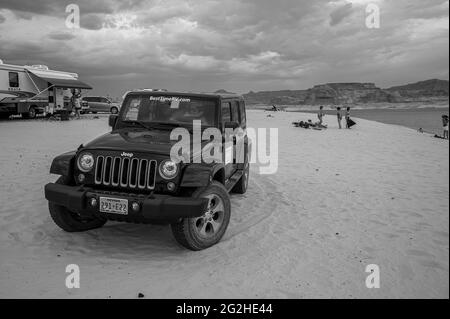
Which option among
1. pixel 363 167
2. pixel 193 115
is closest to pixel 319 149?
pixel 363 167

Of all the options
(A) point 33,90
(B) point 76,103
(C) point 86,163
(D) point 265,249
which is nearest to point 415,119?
(B) point 76,103

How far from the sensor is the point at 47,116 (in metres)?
27.2

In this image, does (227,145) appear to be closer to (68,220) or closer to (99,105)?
(68,220)

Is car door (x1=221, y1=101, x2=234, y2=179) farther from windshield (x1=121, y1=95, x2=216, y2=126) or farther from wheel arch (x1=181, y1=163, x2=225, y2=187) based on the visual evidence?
wheel arch (x1=181, y1=163, x2=225, y2=187)

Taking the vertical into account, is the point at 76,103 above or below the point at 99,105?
below

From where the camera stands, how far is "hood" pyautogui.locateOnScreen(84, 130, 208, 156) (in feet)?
14.6

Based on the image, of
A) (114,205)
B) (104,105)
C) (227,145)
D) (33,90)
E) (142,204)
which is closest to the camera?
(142,204)

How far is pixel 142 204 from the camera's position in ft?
13.4

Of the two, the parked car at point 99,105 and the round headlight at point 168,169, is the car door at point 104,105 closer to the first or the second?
the parked car at point 99,105

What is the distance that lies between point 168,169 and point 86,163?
1.10 metres

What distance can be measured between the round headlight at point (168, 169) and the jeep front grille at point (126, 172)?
0.32 ft

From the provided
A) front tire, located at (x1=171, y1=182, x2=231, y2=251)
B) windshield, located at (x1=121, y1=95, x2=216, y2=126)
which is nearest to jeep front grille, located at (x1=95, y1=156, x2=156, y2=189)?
front tire, located at (x1=171, y1=182, x2=231, y2=251)

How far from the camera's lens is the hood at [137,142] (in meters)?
4.44

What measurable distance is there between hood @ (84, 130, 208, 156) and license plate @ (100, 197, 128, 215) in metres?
0.62
